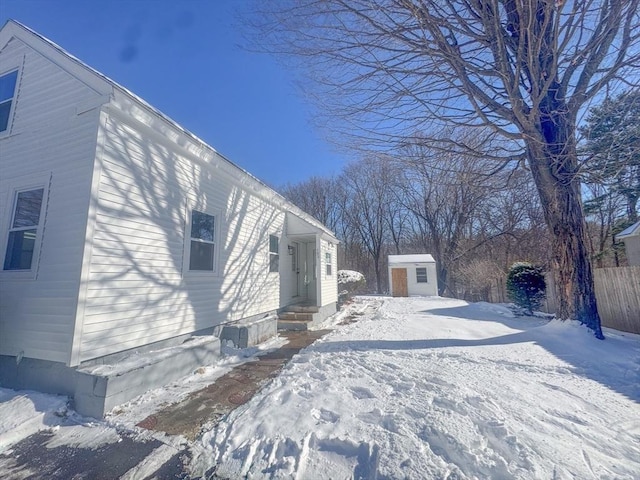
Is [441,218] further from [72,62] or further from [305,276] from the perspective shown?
[72,62]

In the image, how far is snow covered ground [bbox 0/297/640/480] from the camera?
204cm

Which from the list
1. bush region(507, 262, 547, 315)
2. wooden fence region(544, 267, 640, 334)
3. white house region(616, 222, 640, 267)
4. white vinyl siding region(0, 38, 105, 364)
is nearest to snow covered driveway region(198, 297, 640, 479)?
white vinyl siding region(0, 38, 105, 364)

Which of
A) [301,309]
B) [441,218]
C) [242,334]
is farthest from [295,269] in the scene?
[441,218]

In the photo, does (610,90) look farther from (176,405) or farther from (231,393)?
(176,405)

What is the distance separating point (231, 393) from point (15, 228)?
13.5ft

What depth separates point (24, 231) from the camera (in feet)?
13.4

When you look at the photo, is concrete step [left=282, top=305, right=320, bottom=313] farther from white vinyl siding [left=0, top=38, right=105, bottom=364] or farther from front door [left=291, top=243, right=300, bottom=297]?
white vinyl siding [left=0, top=38, right=105, bottom=364]

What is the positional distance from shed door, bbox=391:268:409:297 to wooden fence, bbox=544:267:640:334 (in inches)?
463

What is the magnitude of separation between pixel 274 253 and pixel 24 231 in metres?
5.54

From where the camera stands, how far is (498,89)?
533cm

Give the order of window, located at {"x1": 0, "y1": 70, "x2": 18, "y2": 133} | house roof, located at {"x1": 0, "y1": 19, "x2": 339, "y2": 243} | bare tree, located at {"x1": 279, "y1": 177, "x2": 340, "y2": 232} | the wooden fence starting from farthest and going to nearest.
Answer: bare tree, located at {"x1": 279, "y1": 177, "x2": 340, "y2": 232} < the wooden fence < window, located at {"x1": 0, "y1": 70, "x2": 18, "y2": 133} < house roof, located at {"x1": 0, "y1": 19, "x2": 339, "y2": 243}

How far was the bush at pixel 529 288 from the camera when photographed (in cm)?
950

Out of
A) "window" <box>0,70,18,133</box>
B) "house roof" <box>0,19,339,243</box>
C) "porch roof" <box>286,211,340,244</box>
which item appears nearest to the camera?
"house roof" <box>0,19,339,243</box>

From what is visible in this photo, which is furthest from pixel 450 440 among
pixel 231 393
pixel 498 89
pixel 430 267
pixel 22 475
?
pixel 430 267
